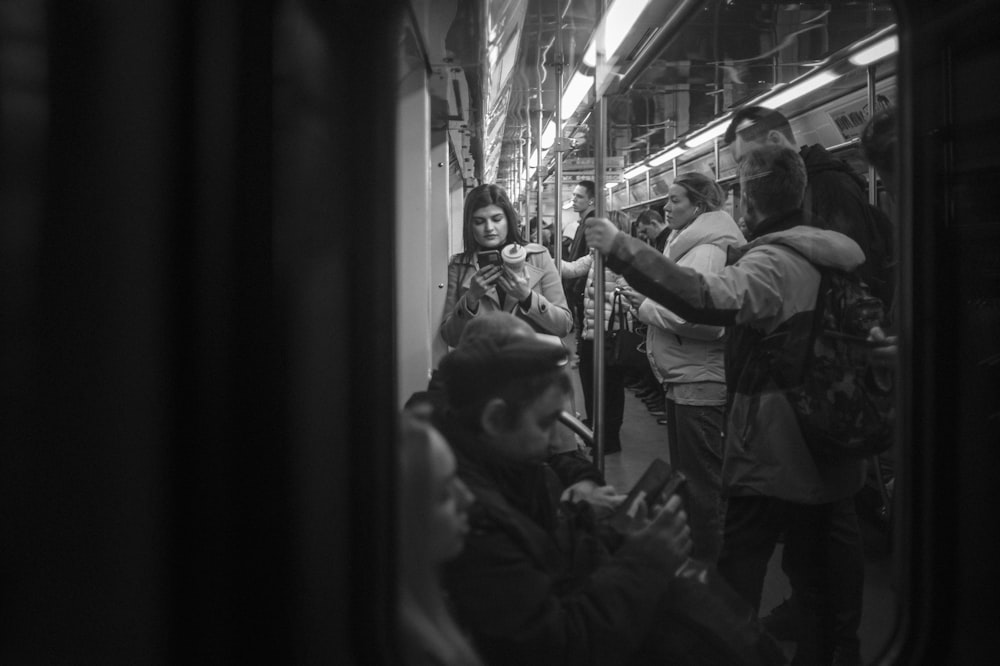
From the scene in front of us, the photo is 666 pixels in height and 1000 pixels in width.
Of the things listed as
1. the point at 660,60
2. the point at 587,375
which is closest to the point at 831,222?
the point at 660,60

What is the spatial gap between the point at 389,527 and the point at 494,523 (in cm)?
13

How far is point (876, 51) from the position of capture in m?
1.46

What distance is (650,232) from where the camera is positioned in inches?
51.4

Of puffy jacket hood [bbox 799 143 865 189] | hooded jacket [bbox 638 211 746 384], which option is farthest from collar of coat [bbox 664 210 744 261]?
puffy jacket hood [bbox 799 143 865 189]

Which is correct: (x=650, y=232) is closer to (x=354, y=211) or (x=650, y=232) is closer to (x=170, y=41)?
(x=354, y=211)

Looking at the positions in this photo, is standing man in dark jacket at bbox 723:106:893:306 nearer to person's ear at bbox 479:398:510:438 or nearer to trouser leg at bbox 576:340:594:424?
trouser leg at bbox 576:340:594:424

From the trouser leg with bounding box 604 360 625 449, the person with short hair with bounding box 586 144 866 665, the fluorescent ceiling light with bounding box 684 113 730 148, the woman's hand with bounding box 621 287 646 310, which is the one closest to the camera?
the trouser leg with bounding box 604 360 625 449

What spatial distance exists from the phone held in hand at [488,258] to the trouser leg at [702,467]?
0.42m

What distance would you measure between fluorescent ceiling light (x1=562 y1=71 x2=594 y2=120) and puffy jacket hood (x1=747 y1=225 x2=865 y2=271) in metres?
0.50

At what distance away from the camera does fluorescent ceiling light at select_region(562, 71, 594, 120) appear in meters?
1.23

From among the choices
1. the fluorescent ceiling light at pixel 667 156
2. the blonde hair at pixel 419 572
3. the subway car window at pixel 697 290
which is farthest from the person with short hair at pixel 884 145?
the blonde hair at pixel 419 572

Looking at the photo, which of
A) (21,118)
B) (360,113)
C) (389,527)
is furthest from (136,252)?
(389,527)

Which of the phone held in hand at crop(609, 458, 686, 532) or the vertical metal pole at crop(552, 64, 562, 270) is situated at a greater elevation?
the vertical metal pole at crop(552, 64, 562, 270)

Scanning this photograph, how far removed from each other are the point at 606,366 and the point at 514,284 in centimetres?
18
